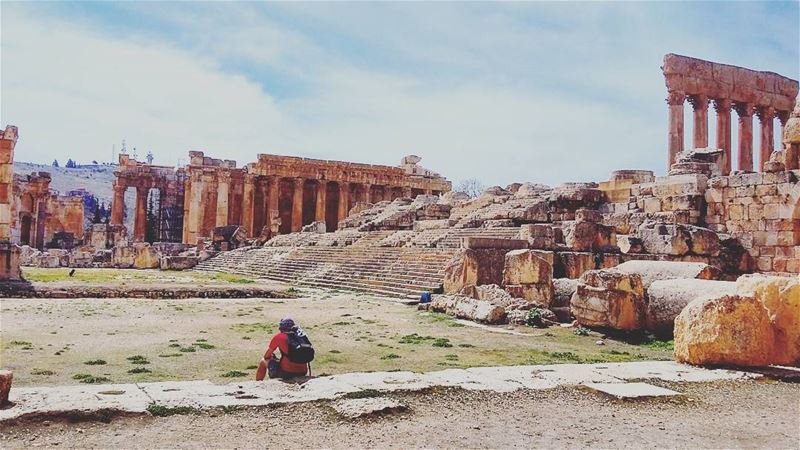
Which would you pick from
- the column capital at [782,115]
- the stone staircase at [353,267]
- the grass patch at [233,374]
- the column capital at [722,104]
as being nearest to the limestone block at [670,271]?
the stone staircase at [353,267]

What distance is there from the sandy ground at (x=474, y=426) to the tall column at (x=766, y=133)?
27990 millimetres

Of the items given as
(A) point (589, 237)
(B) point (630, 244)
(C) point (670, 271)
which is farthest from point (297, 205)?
(C) point (670, 271)

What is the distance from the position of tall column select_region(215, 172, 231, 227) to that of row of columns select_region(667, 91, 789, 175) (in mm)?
27097

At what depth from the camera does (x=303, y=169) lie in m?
45.2

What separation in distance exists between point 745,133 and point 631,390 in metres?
27.6

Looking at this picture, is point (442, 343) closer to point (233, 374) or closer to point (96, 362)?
point (233, 374)

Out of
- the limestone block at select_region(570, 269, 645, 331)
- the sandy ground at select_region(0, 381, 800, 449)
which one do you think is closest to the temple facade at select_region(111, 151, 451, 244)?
the limestone block at select_region(570, 269, 645, 331)

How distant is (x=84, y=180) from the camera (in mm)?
103875

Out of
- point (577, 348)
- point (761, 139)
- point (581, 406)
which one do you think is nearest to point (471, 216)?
point (761, 139)

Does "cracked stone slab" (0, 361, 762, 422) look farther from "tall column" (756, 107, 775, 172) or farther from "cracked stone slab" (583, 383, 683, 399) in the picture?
"tall column" (756, 107, 775, 172)

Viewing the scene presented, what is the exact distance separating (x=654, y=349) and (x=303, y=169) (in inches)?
1502

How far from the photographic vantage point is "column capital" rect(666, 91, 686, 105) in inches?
1041

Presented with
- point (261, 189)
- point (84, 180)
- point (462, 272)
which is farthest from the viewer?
point (84, 180)

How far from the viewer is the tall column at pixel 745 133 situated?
2889 centimetres
